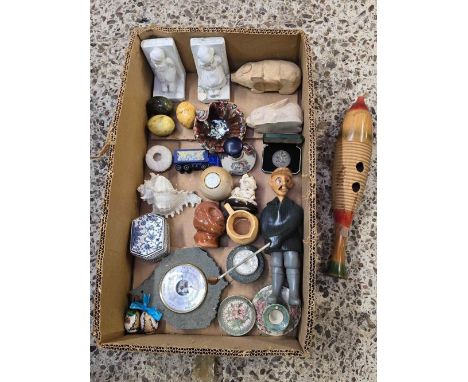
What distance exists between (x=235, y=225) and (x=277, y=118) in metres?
0.31

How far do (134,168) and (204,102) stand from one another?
292 mm

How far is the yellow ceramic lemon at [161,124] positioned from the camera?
1338mm

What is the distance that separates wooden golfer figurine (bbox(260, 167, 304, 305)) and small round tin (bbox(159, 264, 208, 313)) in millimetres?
191

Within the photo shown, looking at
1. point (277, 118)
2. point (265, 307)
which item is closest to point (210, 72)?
point (277, 118)

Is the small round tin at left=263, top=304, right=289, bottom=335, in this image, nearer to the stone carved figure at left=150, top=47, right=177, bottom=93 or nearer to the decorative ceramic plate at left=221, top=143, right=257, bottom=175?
the decorative ceramic plate at left=221, top=143, right=257, bottom=175

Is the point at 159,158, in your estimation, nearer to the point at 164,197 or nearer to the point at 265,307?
the point at 164,197

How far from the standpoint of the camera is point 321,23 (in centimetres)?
147

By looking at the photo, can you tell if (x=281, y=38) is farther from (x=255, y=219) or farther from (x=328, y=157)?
(x=255, y=219)

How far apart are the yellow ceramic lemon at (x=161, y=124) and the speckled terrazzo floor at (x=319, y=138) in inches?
6.5

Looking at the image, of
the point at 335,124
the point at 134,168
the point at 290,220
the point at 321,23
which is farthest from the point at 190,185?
the point at 321,23

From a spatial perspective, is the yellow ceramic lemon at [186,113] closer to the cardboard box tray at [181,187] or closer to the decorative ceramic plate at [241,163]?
the cardboard box tray at [181,187]

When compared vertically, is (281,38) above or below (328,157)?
above

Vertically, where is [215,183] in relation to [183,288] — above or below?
above

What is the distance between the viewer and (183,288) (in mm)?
1235
